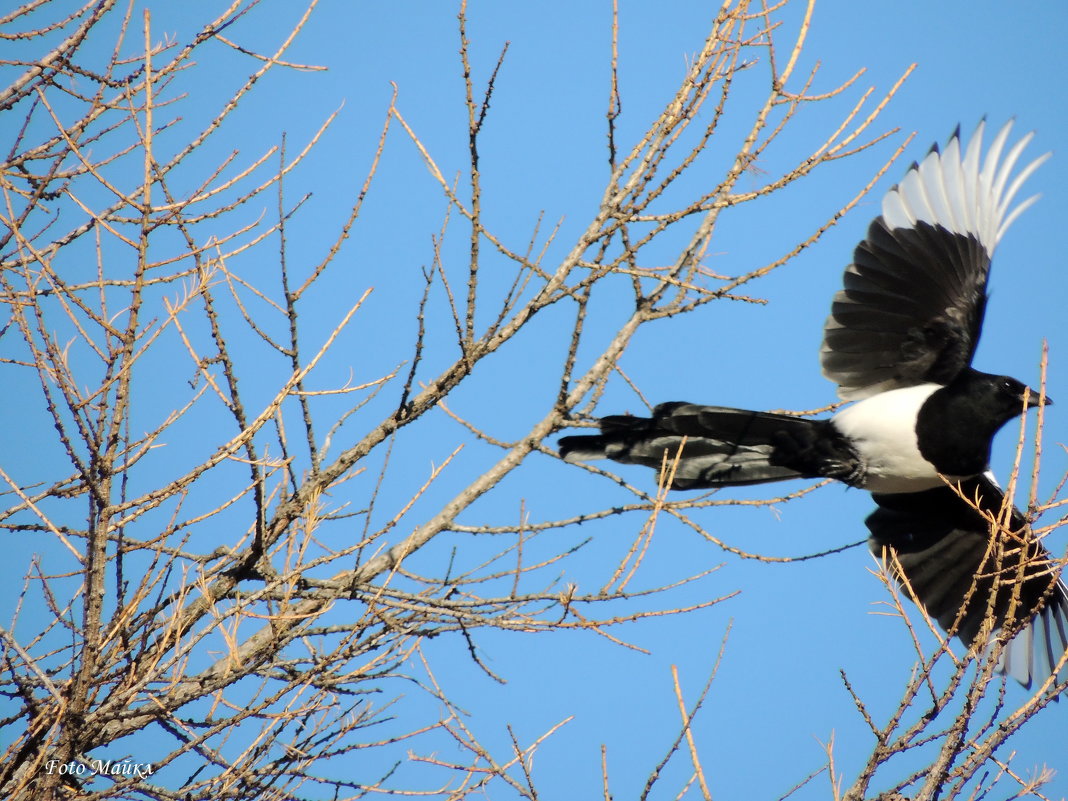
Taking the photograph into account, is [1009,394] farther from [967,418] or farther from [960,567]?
[960,567]

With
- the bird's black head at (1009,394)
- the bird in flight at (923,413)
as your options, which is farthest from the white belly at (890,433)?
the bird's black head at (1009,394)

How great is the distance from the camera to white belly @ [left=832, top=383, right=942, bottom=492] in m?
3.66

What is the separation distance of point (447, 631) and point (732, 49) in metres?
1.49

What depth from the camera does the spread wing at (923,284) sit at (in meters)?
3.81

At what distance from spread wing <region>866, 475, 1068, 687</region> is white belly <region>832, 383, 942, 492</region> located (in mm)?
263

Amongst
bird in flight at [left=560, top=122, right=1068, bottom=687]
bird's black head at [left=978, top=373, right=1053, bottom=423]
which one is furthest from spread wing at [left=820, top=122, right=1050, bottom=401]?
bird's black head at [left=978, top=373, right=1053, bottom=423]

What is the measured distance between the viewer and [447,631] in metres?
2.28

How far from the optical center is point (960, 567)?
4051 millimetres

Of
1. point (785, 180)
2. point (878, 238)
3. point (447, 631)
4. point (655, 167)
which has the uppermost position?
point (878, 238)

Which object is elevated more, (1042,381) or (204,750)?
(1042,381)

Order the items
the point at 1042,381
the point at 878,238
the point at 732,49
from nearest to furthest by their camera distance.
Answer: the point at 1042,381 < the point at 732,49 < the point at 878,238

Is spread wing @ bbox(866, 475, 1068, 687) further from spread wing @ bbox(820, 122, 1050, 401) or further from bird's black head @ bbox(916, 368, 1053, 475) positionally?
spread wing @ bbox(820, 122, 1050, 401)

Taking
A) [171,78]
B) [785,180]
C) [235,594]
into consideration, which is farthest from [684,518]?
[171,78]

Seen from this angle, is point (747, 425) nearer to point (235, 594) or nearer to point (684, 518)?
point (684, 518)
